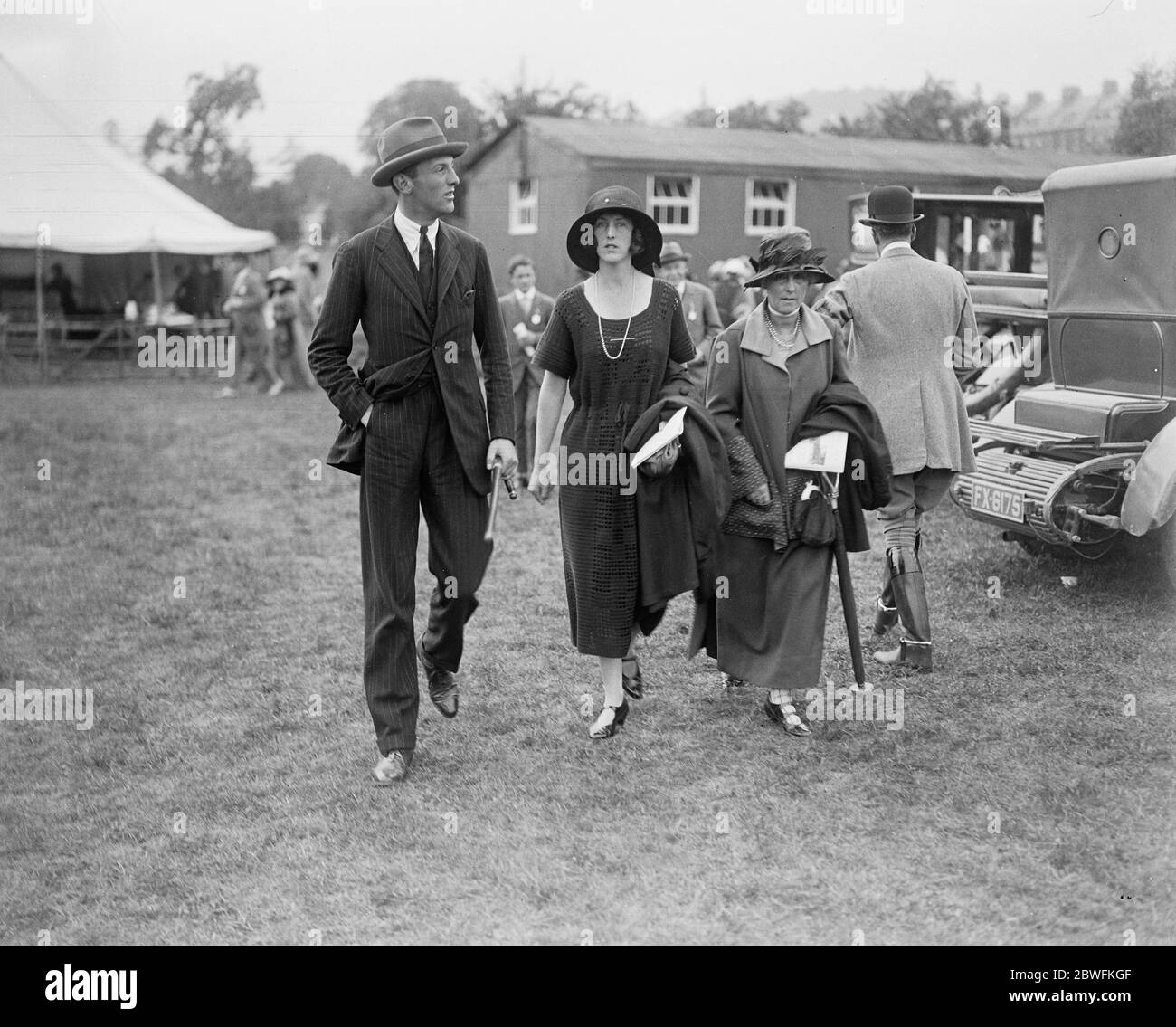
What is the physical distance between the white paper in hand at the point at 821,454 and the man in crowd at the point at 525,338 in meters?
6.04

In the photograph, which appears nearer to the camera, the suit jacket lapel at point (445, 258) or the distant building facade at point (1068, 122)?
the suit jacket lapel at point (445, 258)

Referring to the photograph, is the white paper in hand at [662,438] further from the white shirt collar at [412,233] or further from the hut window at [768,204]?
the hut window at [768,204]

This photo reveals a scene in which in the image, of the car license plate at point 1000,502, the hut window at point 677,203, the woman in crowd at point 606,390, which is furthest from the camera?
the hut window at point 677,203

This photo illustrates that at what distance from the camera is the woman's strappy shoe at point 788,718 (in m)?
5.25

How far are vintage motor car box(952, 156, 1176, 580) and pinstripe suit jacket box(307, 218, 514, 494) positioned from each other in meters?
3.41

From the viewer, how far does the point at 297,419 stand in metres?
17.1

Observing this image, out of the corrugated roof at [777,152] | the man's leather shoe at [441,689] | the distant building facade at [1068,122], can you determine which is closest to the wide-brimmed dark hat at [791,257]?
the man's leather shoe at [441,689]

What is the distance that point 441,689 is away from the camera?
5.37 metres

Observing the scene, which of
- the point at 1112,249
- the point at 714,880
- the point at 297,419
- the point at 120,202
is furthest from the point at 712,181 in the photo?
the point at 714,880

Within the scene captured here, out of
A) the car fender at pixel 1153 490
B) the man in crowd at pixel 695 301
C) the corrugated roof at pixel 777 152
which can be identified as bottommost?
the car fender at pixel 1153 490

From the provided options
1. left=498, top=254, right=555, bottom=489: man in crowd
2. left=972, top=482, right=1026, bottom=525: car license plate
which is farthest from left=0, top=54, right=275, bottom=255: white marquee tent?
left=972, top=482, right=1026, bottom=525: car license plate

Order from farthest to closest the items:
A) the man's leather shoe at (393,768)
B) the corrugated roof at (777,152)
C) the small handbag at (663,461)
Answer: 1. the corrugated roof at (777,152)
2. the small handbag at (663,461)
3. the man's leather shoe at (393,768)

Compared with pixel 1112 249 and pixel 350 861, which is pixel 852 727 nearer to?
pixel 350 861

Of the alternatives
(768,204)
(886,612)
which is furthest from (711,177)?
(886,612)
